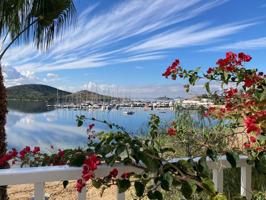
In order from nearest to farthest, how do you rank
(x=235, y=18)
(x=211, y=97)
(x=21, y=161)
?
(x=21, y=161) → (x=211, y=97) → (x=235, y=18)

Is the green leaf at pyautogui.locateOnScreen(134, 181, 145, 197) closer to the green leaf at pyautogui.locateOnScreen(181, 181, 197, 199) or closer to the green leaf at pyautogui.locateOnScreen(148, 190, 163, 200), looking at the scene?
the green leaf at pyautogui.locateOnScreen(148, 190, 163, 200)

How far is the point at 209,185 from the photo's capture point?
1.75m

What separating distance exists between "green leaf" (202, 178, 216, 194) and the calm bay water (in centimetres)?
116

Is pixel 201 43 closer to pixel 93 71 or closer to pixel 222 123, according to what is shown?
pixel 222 123

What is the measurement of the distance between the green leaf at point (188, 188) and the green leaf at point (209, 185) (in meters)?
0.06

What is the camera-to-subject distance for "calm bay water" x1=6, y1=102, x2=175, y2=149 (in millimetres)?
Answer: 5039

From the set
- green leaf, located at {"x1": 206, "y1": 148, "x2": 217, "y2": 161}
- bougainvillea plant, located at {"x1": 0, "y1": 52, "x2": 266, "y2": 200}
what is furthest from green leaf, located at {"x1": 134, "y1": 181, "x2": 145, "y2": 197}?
green leaf, located at {"x1": 206, "y1": 148, "x2": 217, "y2": 161}

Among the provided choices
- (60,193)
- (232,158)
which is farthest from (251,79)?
(60,193)

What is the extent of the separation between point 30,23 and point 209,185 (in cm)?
409

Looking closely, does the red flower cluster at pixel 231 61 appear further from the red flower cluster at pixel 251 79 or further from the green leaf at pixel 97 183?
the green leaf at pixel 97 183

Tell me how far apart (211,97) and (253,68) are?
1.36 feet

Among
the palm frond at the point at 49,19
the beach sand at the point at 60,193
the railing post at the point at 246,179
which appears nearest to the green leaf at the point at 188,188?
the railing post at the point at 246,179

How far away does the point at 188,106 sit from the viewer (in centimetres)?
445

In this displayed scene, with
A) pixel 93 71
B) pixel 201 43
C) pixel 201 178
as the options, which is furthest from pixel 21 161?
pixel 93 71
